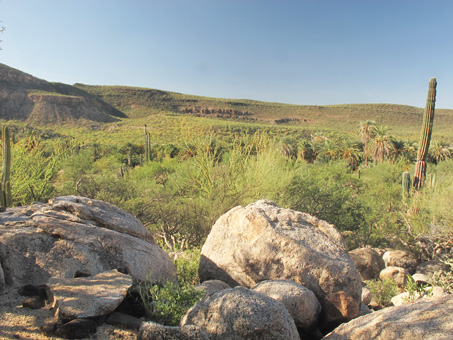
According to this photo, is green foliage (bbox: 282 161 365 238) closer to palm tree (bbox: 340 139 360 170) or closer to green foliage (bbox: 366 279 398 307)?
green foliage (bbox: 366 279 398 307)

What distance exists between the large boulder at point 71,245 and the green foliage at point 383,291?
4.96m

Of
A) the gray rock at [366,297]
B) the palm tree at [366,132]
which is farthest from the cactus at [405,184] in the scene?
the palm tree at [366,132]

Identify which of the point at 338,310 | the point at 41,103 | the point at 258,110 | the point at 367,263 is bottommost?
the point at 367,263

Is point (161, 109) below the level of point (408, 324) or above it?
above

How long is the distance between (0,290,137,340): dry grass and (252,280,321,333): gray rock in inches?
70.6

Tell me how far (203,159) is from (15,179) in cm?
555

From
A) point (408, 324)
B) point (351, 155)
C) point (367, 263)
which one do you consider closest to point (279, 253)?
point (408, 324)

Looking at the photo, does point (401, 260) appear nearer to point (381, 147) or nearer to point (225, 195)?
point (225, 195)

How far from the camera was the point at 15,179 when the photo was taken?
901 centimetres

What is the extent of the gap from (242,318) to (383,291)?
577 cm

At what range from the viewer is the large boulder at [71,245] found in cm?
421

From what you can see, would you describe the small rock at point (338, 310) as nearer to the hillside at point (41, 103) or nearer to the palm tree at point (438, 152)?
the palm tree at point (438, 152)

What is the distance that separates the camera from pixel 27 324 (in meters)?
3.37

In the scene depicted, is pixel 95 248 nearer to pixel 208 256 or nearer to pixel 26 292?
pixel 26 292
